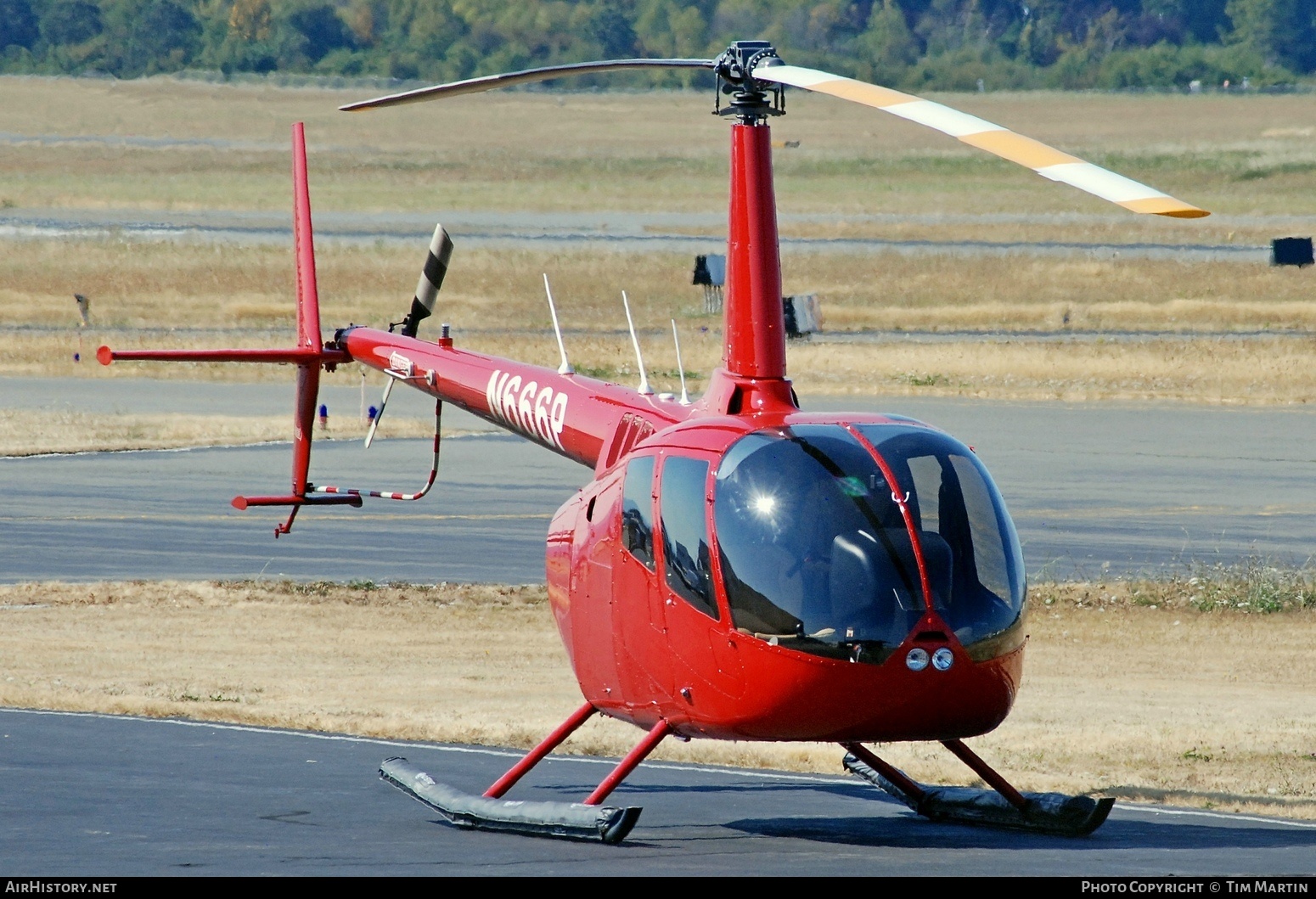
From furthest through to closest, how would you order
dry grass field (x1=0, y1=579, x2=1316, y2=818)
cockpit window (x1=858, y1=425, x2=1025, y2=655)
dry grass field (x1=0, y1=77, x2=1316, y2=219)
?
dry grass field (x1=0, y1=77, x2=1316, y2=219), dry grass field (x1=0, y1=579, x2=1316, y2=818), cockpit window (x1=858, y1=425, x2=1025, y2=655)

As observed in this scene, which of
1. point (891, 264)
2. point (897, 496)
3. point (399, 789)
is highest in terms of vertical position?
point (897, 496)

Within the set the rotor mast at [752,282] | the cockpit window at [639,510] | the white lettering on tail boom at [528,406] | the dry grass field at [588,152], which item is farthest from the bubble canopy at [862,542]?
the dry grass field at [588,152]

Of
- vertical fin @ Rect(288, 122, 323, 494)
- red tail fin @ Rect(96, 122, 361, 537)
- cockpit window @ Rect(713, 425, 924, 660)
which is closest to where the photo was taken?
cockpit window @ Rect(713, 425, 924, 660)

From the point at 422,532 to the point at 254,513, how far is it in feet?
12.0

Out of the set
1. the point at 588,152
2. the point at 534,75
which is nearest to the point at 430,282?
the point at 534,75

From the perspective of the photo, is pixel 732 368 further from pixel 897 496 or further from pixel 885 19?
pixel 885 19

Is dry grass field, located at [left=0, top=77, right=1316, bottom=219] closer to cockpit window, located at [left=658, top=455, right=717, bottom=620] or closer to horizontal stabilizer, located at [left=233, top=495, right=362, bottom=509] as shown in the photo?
horizontal stabilizer, located at [left=233, top=495, right=362, bottom=509]

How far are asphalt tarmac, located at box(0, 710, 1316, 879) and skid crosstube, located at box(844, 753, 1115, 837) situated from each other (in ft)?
0.44

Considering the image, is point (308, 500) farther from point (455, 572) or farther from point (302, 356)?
point (455, 572)

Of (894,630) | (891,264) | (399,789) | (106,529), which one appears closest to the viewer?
(894,630)

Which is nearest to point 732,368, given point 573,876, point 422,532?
point 573,876

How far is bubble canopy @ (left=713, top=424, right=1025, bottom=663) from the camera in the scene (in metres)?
9.77

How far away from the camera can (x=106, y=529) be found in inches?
1086

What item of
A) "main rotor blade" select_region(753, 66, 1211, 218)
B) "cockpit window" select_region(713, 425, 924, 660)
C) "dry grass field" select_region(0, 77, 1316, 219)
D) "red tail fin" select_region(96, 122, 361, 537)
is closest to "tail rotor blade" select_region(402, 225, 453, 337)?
"red tail fin" select_region(96, 122, 361, 537)
